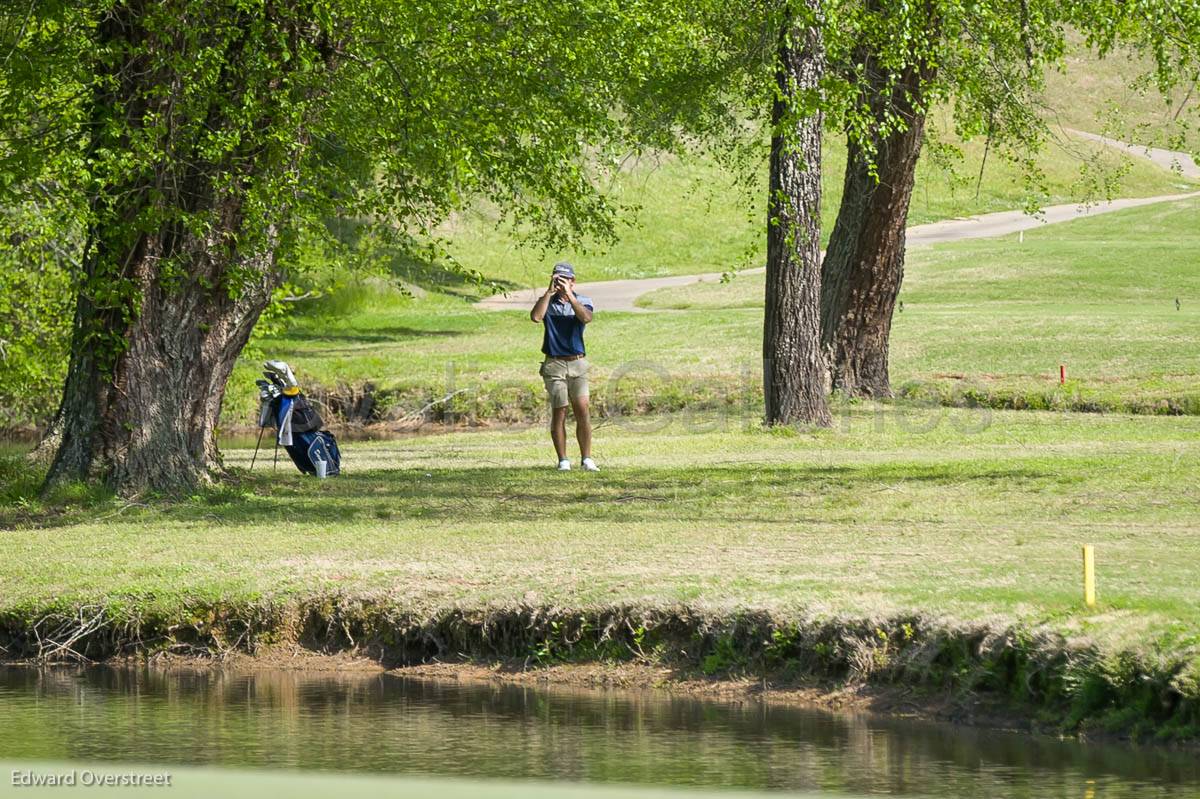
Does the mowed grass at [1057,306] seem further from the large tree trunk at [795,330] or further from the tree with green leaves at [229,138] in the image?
the tree with green leaves at [229,138]

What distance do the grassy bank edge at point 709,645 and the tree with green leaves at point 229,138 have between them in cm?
378

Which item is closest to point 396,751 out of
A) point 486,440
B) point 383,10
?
point 383,10

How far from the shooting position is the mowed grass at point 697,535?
9984 mm

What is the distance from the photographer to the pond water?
7.70m

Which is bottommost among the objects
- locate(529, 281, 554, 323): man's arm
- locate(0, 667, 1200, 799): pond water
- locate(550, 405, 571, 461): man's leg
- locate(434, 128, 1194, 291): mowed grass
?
locate(0, 667, 1200, 799): pond water

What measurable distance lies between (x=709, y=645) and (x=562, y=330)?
7.33m

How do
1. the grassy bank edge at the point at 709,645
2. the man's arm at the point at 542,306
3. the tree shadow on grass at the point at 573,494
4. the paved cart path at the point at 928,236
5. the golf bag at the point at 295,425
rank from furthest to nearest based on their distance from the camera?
the paved cart path at the point at 928,236
the golf bag at the point at 295,425
the man's arm at the point at 542,306
the tree shadow on grass at the point at 573,494
the grassy bank edge at the point at 709,645

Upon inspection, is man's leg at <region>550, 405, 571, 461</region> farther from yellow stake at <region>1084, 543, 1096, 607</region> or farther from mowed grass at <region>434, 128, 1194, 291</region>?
mowed grass at <region>434, 128, 1194, 291</region>

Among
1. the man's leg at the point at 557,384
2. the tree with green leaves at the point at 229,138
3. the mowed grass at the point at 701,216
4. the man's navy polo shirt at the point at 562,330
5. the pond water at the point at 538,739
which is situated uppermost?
the mowed grass at the point at 701,216

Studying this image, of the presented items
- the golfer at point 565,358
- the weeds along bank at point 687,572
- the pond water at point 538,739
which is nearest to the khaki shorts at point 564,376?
the golfer at point 565,358

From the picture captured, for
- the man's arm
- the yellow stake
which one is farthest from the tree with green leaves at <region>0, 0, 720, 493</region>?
the yellow stake

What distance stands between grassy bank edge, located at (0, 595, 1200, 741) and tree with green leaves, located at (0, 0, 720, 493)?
378 cm

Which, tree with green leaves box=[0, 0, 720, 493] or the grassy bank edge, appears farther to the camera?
tree with green leaves box=[0, 0, 720, 493]

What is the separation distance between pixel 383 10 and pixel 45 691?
6670 mm
